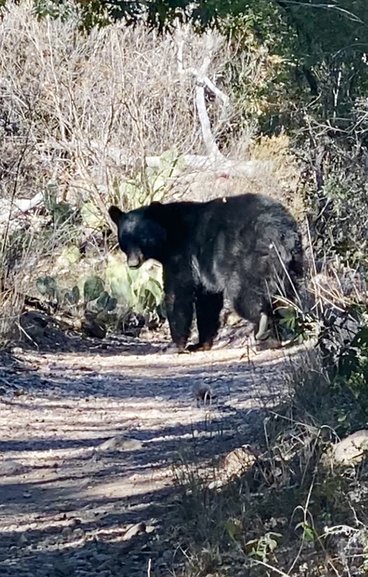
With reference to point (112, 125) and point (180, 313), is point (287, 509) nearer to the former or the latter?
point (180, 313)

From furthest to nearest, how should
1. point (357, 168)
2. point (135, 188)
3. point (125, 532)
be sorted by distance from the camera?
point (135, 188)
point (357, 168)
point (125, 532)

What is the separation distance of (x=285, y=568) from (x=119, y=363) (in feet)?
21.6

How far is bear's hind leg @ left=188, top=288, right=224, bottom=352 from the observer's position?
12.4 m

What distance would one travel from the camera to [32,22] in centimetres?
1814

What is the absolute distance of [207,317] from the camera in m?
12.4

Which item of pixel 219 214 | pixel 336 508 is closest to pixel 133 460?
pixel 336 508

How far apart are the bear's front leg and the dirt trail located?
0.27 meters

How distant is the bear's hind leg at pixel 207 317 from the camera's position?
1239 cm

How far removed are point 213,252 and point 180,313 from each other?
75cm

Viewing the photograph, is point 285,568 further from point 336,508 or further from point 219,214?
point 219,214

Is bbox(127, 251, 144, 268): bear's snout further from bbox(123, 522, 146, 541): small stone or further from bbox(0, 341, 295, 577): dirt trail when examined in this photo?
bbox(123, 522, 146, 541): small stone

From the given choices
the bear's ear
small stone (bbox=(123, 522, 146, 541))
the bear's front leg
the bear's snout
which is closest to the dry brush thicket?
the bear's ear

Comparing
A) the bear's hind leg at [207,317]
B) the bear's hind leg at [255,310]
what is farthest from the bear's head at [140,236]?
the bear's hind leg at [255,310]

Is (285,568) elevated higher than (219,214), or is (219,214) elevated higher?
(219,214)
